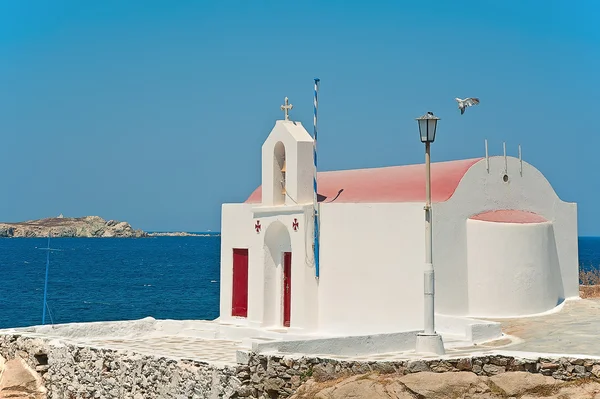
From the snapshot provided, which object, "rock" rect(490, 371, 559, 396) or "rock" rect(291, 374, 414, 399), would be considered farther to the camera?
"rock" rect(291, 374, 414, 399)

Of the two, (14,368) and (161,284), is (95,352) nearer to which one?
(14,368)

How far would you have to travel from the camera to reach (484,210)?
69.7 ft

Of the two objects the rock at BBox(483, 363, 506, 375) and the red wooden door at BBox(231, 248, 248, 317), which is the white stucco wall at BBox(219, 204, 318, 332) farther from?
the rock at BBox(483, 363, 506, 375)

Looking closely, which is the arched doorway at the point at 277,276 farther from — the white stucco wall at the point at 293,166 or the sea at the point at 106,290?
the sea at the point at 106,290

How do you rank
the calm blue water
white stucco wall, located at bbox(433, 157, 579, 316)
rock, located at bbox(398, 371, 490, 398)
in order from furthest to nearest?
1. the calm blue water
2. white stucco wall, located at bbox(433, 157, 579, 316)
3. rock, located at bbox(398, 371, 490, 398)

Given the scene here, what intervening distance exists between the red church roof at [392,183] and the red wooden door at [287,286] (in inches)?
69.3

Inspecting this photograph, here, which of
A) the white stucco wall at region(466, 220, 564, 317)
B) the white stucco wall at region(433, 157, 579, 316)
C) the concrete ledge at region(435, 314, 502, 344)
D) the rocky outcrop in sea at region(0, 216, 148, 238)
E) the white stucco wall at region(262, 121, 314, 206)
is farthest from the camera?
the rocky outcrop in sea at region(0, 216, 148, 238)

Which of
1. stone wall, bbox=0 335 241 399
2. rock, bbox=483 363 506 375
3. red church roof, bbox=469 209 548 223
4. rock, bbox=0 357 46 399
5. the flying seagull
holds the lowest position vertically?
rock, bbox=0 357 46 399

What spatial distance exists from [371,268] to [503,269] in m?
3.06

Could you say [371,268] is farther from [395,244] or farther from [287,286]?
[287,286]

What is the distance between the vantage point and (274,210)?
22.8 m

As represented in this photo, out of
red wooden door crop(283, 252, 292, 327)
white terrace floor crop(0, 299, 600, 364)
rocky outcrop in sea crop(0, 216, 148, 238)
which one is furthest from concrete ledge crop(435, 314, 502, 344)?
rocky outcrop in sea crop(0, 216, 148, 238)

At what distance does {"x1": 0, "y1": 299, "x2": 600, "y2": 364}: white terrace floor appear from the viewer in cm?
1655

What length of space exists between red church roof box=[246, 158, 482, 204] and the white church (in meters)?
0.04
